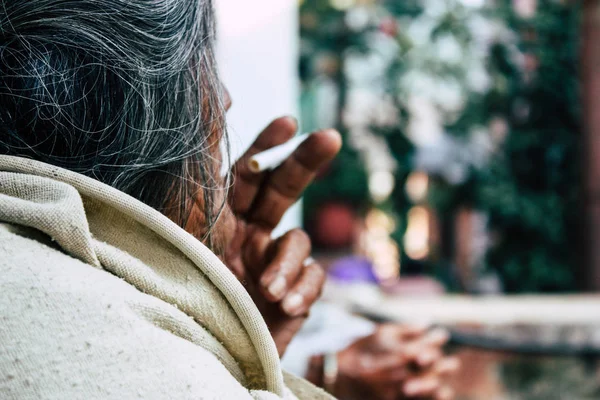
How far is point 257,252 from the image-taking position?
4.23 feet

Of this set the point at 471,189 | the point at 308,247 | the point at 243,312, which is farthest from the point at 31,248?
the point at 471,189

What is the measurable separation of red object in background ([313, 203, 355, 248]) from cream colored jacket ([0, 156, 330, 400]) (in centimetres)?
542

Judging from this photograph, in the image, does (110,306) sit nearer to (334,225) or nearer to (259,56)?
(259,56)

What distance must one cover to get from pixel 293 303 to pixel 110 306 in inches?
20.5

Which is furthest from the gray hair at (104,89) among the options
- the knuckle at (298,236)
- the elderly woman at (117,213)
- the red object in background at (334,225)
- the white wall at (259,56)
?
the red object in background at (334,225)

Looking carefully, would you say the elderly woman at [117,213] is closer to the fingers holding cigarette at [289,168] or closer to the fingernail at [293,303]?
the fingernail at [293,303]

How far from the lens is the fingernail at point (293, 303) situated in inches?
44.6

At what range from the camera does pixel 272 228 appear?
1323 mm

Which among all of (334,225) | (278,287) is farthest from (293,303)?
(334,225)

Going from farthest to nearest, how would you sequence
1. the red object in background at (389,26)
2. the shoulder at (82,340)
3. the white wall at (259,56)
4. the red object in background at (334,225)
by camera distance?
the red object in background at (334,225) < the red object in background at (389,26) < the white wall at (259,56) < the shoulder at (82,340)

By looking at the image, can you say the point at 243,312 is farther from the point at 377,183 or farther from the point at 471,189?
the point at 377,183

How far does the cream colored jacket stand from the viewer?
0.62m

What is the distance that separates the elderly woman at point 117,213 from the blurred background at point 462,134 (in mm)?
3086

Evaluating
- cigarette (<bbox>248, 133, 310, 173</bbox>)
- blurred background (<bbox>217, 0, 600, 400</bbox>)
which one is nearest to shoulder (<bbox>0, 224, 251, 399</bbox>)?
cigarette (<bbox>248, 133, 310, 173</bbox>)
